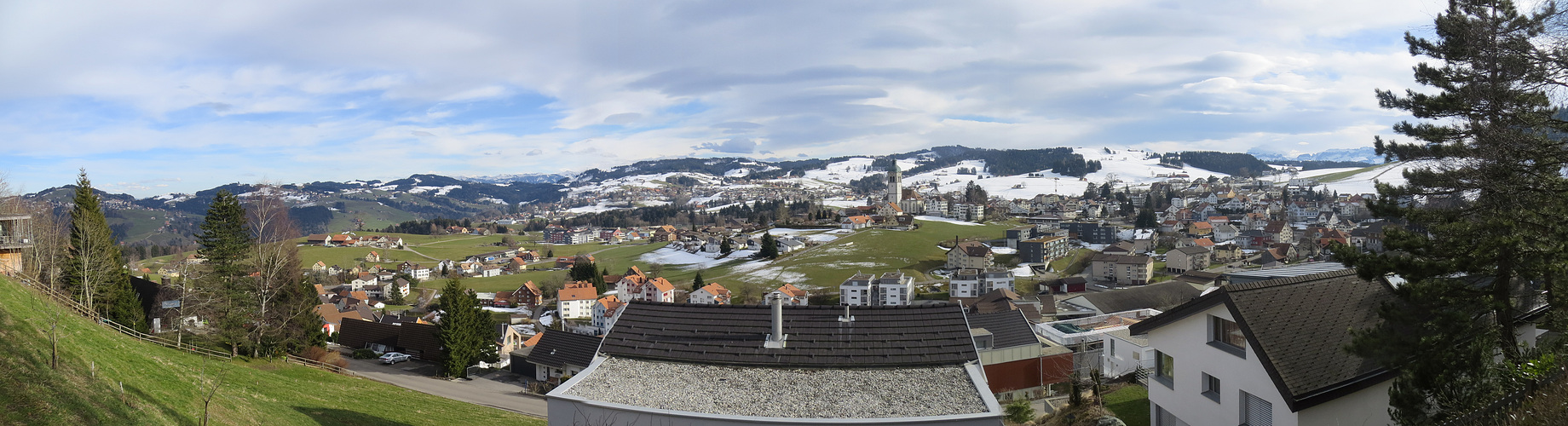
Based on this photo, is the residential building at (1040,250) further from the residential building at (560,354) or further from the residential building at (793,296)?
the residential building at (560,354)

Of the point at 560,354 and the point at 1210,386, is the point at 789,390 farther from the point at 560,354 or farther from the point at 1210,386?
the point at 560,354

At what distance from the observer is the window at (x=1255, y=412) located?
10.1 meters

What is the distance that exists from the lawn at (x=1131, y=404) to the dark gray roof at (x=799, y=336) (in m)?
4.20

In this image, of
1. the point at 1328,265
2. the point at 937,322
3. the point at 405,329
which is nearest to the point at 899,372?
the point at 937,322

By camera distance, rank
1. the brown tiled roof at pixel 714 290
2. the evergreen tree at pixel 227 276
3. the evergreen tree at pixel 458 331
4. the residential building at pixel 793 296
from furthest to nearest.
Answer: the brown tiled roof at pixel 714 290 → the residential building at pixel 793 296 → the evergreen tree at pixel 458 331 → the evergreen tree at pixel 227 276

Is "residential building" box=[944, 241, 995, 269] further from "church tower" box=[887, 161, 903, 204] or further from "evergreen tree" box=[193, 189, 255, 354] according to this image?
"church tower" box=[887, 161, 903, 204]

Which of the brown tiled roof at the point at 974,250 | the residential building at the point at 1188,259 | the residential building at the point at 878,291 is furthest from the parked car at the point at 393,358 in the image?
the residential building at the point at 1188,259

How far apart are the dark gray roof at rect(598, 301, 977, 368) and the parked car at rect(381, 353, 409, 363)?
24.8 metres

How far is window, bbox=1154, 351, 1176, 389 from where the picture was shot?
12492 mm

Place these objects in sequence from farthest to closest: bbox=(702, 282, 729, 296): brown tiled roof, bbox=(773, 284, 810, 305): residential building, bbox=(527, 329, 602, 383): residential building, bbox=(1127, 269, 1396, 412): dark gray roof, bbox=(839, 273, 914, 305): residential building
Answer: bbox=(702, 282, 729, 296): brown tiled roof < bbox=(839, 273, 914, 305): residential building < bbox=(773, 284, 810, 305): residential building < bbox=(527, 329, 602, 383): residential building < bbox=(1127, 269, 1396, 412): dark gray roof

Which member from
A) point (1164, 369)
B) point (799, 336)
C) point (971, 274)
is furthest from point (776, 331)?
point (971, 274)

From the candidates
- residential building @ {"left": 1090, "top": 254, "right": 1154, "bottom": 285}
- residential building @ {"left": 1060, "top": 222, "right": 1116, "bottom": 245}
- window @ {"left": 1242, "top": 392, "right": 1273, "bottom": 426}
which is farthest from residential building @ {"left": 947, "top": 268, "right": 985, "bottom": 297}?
window @ {"left": 1242, "top": 392, "right": 1273, "bottom": 426}

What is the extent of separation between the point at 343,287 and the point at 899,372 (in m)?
85.0

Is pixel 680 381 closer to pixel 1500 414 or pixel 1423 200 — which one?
pixel 1500 414
